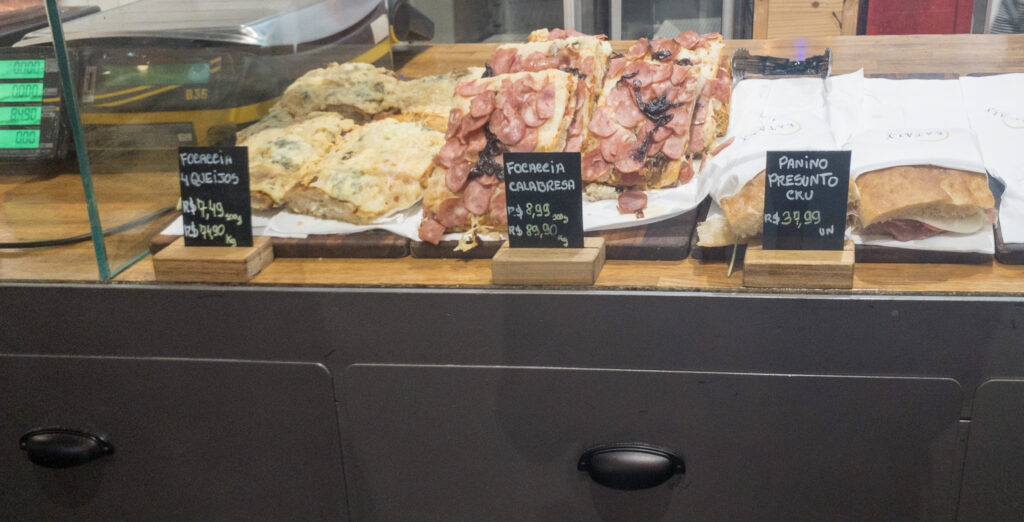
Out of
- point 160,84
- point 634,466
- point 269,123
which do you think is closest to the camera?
point 634,466

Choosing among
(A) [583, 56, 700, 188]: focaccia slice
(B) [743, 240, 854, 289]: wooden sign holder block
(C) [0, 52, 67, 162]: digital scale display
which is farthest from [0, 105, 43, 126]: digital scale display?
(B) [743, 240, 854, 289]: wooden sign holder block

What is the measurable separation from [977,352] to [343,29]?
1.36m

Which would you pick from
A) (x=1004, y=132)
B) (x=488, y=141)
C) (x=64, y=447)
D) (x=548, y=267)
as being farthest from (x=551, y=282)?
(x=64, y=447)

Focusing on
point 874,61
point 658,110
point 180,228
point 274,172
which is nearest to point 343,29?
point 274,172

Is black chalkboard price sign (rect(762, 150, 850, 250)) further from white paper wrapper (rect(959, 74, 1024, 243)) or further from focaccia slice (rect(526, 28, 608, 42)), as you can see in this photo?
focaccia slice (rect(526, 28, 608, 42))

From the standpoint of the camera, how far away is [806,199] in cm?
109

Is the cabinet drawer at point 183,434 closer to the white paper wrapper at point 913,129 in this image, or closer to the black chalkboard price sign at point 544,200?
the black chalkboard price sign at point 544,200

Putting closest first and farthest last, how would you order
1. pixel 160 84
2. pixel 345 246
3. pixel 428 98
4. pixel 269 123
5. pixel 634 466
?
1. pixel 634 466
2. pixel 345 246
3. pixel 160 84
4. pixel 269 123
5. pixel 428 98

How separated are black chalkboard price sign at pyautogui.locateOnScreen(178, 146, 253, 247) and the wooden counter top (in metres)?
0.09

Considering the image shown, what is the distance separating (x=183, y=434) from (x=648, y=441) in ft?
2.55

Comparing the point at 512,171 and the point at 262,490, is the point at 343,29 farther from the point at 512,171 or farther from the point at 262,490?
the point at 262,490

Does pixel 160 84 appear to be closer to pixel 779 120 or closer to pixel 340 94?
pixel 340 94

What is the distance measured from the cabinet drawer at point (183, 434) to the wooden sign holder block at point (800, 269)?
664 mm

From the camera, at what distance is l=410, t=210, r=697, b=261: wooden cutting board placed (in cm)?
122
